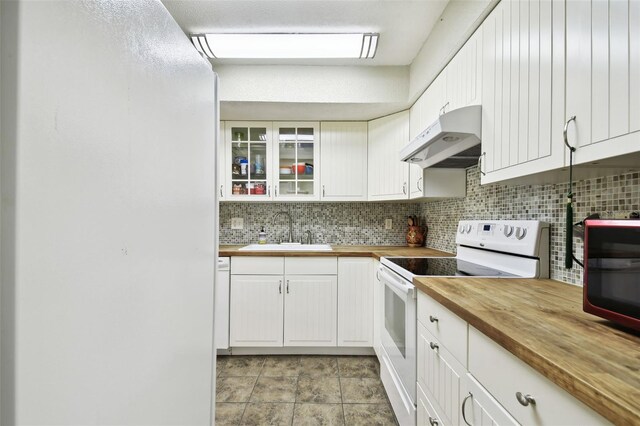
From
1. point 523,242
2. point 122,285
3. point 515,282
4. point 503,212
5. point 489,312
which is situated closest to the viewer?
point 122,285

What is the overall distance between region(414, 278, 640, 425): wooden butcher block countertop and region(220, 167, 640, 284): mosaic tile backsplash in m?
0.33

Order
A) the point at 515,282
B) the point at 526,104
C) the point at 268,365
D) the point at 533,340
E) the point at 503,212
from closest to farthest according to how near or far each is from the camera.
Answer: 1. the point at 533,340
2. the point at 526,104
3. the point at 515,282
4. the point at 503,212
5. the point at 268,365

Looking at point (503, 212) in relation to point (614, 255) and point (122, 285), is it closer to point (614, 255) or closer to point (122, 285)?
point (614, 255)

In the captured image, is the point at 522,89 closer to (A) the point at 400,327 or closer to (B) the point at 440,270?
(B) the point at 440,270

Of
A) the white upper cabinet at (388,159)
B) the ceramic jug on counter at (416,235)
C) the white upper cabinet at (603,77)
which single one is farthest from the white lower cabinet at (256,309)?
the white upper cabinet at (603,77)

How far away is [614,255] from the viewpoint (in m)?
0.75

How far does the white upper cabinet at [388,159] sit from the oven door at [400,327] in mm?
774

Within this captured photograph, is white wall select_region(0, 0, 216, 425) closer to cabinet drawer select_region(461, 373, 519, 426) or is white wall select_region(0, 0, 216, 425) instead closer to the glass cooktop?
cabinet drawer select_region(461, 373, 519, 426)

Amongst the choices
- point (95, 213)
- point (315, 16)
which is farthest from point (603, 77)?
point (315, 16)

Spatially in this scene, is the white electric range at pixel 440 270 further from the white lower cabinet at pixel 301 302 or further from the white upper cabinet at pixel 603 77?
the white upper cabinet at pixel 603 77

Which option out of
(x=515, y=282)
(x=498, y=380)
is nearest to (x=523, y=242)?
(x=515, y=282)

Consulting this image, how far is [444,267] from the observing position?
5.44 feet

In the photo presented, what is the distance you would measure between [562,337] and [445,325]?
42cm

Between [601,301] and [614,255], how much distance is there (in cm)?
12
